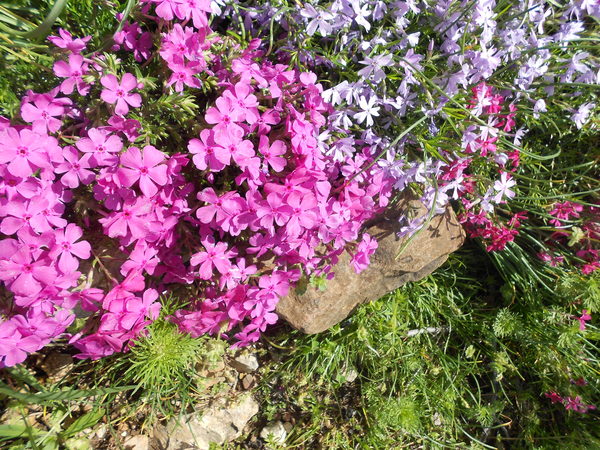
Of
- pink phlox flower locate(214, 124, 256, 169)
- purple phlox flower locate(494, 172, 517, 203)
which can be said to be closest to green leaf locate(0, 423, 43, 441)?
pink phlox flower locate(214, 124, 256, 169)

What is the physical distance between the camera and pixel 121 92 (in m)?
1.67

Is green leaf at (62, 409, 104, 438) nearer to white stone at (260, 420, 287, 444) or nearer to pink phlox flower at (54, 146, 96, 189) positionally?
white stone at (260, 420, 287, 444)

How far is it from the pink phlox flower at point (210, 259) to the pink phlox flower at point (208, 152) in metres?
0.38

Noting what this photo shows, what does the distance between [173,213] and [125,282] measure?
1.15 feet

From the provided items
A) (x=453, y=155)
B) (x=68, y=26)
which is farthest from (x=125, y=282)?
(x=453, y=155)

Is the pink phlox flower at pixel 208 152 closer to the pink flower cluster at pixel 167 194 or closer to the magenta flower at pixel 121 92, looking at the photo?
the pink flower cluster at pixel 167 194

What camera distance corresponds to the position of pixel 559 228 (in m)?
2.67

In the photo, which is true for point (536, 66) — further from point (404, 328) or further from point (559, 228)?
point (404, 328)

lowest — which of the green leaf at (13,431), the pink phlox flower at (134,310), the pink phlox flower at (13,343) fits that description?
the green leaf at (13,431)

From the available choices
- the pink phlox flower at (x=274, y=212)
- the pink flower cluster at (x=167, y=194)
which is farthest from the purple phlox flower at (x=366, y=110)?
the pink phlox flower at (x=274, y=212)

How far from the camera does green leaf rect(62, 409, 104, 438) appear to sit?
7.52ft

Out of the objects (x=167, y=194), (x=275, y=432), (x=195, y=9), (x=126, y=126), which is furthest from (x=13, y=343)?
(x=275, y=432)

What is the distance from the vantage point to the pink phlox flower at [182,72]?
174cm

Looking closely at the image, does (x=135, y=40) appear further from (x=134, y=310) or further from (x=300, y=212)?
(x=134, y=310)
